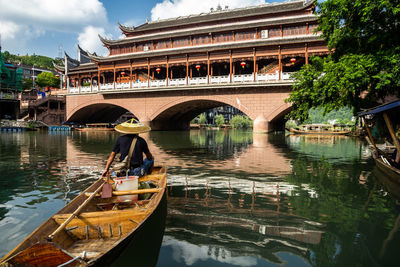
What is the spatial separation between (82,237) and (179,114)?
29759 millimetres

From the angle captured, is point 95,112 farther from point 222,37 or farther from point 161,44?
point 222,37

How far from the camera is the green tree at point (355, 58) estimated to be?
820 cm

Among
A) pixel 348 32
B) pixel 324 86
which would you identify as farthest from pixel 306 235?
pixel 348 32

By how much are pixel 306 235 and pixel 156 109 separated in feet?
79.5

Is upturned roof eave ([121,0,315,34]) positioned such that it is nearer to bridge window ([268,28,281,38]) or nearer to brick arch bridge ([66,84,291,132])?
bridge window ([268,28,281,38])

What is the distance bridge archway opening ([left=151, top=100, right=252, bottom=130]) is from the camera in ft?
89.8

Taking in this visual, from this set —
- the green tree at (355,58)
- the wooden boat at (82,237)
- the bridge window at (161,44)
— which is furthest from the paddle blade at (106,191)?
the bridge window at (161,44)

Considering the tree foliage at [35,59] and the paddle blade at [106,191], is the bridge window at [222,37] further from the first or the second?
the tree foliage at [35,59]

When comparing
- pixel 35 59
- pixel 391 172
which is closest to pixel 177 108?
pixel 391 172

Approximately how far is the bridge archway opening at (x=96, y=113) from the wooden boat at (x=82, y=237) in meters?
30.0

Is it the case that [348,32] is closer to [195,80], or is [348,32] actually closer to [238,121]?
[195,80]

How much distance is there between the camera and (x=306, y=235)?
3537 mm

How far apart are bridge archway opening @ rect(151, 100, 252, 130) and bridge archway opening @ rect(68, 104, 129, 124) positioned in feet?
22.3

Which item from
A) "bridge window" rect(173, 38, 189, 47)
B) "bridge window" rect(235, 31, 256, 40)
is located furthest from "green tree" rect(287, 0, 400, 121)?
"bridge window" rect(173, 38, 189, 47)
